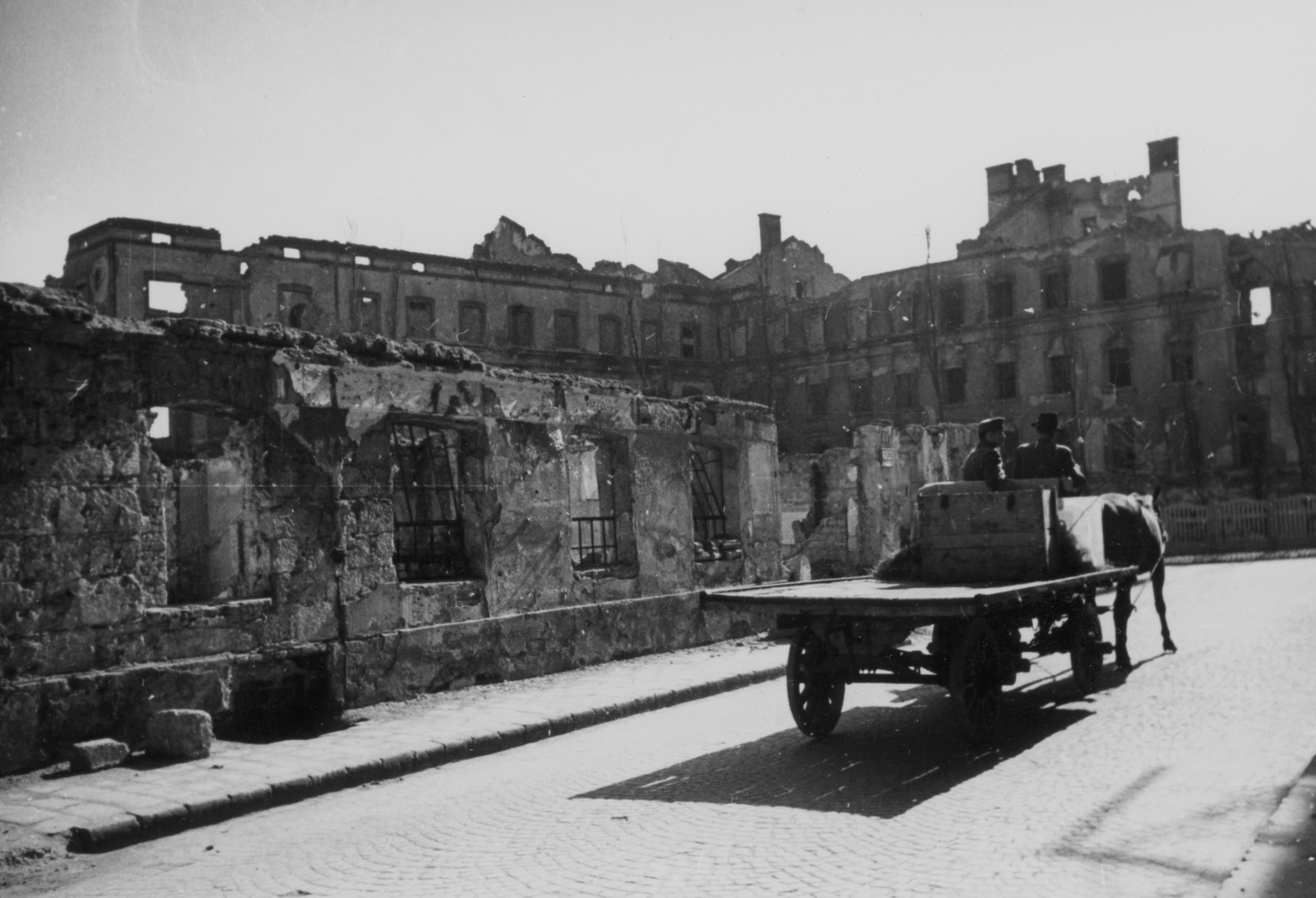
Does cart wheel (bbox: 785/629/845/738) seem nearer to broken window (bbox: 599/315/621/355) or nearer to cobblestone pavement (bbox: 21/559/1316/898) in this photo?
cobblestone pavement (bbox: 21/559/1316/898)

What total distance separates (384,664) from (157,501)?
2.57 meters

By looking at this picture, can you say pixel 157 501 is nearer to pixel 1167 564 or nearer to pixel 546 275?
pixel 1167 564

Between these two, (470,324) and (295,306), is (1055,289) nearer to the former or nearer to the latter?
(470,324)

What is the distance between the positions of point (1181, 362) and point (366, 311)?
31080mm

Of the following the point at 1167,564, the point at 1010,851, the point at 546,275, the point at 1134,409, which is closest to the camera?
the point at 1010,851

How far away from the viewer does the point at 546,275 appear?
4678cm

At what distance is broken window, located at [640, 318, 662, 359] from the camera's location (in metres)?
50.1

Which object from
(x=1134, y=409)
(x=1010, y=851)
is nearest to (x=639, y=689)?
(x=1010, y=851)

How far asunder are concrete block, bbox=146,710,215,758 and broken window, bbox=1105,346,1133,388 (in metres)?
40.5

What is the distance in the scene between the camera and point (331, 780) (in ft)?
23.9

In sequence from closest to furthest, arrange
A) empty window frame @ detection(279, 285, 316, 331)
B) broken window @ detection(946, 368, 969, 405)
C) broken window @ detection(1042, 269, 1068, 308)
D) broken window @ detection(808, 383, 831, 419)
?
empty window frame @ detection(279, 285, 316, 331) → broken window @ detection(1042, 269, 1068, 308) → broken window @ detection(946, 368, 969, 405) → broken window @ detection(808, 383, 831, 419)

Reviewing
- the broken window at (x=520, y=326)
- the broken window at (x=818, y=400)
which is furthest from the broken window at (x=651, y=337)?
the broken window at (x=818, y=400)

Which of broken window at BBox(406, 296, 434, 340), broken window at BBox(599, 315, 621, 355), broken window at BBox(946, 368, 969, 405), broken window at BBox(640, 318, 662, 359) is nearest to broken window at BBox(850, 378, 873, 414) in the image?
broken window at BBox(946, 368, 969, 405)

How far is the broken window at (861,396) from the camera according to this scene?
48125 mm
